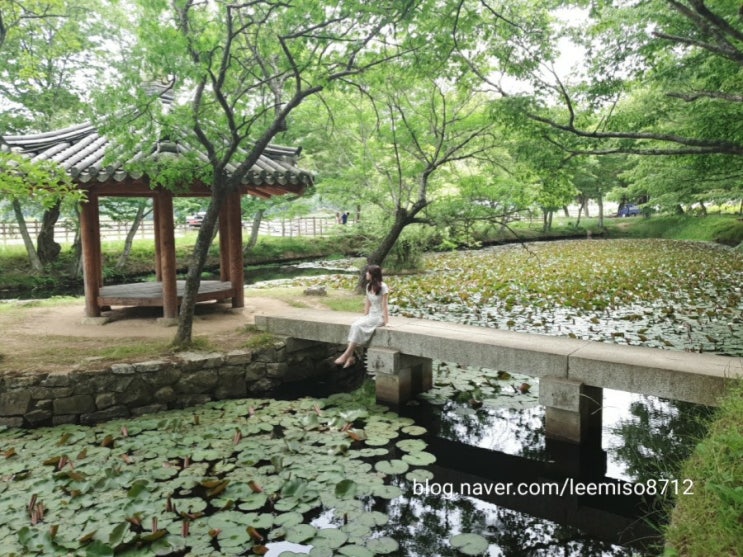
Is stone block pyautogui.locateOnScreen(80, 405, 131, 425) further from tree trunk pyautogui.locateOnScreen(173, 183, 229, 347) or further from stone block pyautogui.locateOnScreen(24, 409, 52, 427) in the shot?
tree trunk pyautogui.locateOnScreen(173, 183, 229, 347)

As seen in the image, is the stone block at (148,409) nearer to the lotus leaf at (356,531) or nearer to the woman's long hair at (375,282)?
the woman's long hair at (375,282)

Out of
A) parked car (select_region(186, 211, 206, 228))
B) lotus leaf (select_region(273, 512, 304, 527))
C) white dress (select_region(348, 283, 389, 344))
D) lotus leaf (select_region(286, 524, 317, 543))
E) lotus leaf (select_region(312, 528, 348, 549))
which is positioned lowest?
lotus leaf (select_region(312, 528, 348, 549))

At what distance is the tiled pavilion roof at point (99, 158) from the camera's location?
24.5 feet

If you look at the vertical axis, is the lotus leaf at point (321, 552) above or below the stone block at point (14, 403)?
below

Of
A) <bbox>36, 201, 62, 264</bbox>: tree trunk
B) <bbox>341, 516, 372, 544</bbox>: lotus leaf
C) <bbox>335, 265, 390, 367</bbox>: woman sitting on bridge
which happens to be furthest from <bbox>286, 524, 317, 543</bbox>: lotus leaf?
<bbox>36, 201, 62, 264</bbox>: tree trunk

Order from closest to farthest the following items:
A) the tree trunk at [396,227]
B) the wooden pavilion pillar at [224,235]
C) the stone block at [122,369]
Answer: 1. the stone block at [122,369]
2. the wooden pavilion pillar at [224,235]
3. the tree trunk at [396,227]

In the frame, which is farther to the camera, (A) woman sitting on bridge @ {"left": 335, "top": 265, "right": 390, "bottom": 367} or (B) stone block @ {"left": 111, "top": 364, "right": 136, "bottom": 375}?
(A) woman sitting on bridge @ {"left": 335, "top": 265, "right": 390, "bottom": 367}

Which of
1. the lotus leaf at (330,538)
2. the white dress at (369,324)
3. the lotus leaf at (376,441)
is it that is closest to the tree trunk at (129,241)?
the white dress at (369,324)

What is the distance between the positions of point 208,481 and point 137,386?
8.68 ft

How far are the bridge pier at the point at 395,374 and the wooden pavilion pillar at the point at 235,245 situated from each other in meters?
3.84

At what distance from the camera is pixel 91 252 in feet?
29.3

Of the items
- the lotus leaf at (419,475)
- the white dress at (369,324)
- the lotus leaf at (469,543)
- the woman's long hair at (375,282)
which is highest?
the woman's long hair at (375,282)

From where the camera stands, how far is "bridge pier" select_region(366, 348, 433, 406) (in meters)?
6.90

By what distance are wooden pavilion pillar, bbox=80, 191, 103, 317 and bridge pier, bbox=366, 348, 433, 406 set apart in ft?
17.1
